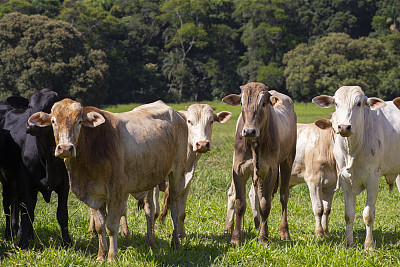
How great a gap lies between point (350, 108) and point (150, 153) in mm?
2566

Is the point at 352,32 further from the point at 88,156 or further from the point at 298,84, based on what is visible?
the point at 88,156

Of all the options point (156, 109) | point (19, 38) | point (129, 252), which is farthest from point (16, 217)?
point (19, 38)

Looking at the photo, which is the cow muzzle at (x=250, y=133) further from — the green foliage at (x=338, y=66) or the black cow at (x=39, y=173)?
the green foliage at (x=338, y=66)

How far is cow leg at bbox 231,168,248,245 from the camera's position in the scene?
6820 mm

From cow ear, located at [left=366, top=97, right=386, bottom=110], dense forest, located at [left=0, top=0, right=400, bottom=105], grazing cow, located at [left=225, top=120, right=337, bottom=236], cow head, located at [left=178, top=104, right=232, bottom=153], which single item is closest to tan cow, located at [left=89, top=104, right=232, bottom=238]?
cow head, located at [left=178, top=104, right=232, bottom=153]

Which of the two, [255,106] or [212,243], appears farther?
[212,243]

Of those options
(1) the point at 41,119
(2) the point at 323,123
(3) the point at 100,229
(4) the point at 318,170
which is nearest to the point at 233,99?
(2) the point at 323,123

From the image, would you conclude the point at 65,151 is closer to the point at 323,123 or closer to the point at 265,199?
the point at 265,199

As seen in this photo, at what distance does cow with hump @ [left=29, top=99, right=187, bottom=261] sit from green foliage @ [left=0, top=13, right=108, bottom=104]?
36351mm

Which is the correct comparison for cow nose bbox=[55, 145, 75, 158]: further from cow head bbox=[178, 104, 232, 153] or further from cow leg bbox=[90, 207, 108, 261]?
cow head bbox=[178, 104, 232, 153]

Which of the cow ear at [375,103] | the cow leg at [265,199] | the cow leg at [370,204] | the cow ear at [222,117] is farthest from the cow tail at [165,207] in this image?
the cow ear at [375,103]

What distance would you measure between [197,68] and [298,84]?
13.8 m

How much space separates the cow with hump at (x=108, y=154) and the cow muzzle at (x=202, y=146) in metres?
0.43

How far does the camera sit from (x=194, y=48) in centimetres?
6588
